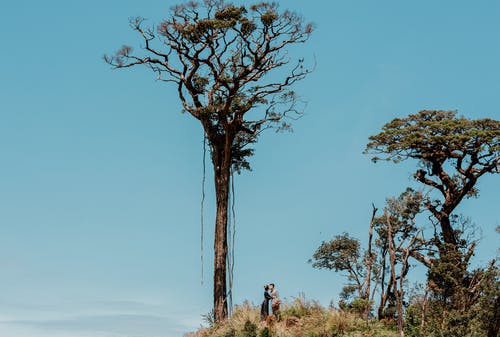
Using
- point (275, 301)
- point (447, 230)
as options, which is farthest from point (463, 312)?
point (275, 301)

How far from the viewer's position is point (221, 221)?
2791 cm

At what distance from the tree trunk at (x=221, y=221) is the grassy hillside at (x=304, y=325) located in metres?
1.73

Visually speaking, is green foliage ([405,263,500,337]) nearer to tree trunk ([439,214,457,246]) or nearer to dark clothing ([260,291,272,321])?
tree trunk ([439,214,457,246])

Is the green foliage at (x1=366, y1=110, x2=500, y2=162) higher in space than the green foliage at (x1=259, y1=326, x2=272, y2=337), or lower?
higher

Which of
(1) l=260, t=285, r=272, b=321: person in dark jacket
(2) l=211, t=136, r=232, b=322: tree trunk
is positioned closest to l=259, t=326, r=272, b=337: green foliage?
(1) l=260, t=285, r=272, b=321: person in dark jacket

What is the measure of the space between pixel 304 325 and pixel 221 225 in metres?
6.77

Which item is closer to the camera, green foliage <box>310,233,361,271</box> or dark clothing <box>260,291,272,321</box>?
dark clothing <box>260,291,272,321</box>

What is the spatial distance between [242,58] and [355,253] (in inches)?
653

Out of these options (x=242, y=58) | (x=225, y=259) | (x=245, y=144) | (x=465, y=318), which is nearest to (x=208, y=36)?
(x=242, y=58)

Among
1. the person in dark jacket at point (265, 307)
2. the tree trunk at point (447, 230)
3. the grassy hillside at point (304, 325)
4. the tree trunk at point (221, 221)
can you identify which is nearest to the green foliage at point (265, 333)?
the grassy hillside at point (304, 325)

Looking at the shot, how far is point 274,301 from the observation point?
24.0 metres

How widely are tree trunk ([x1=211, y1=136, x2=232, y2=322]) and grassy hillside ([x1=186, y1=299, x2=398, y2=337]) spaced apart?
1.73 metres

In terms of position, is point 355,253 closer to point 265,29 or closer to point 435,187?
point 435,187

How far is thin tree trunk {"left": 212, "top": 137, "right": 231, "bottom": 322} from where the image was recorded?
26.9 m
